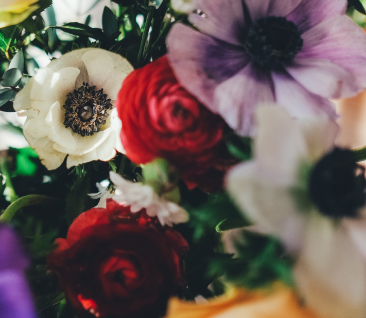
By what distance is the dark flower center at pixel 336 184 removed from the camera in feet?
0.55

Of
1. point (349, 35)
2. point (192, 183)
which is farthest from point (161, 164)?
point (349, 35)

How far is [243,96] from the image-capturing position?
0.22 meters

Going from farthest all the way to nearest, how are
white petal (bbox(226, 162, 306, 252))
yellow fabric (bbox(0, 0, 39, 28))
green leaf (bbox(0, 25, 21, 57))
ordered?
green leaf (bbox(0, 25, 21, 57)) < yellow fabric (bbox(0, 0, 39, 28)) < white petal (bbox(226, 162, 306, 252))

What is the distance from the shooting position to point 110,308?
23 cm

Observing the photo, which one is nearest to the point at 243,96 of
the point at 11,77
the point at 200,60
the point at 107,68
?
the point at 200,60

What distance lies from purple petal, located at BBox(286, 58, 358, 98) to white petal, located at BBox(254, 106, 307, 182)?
0.31 feet

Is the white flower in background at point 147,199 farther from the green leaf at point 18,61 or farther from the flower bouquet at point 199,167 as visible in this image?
the green leaf at point 18,61

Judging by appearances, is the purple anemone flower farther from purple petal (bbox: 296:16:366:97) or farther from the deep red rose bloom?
the deep red rose bloom

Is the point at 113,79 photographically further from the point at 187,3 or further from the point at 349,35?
the point at 349,35

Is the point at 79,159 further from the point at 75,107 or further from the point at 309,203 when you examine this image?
the point at 309,203

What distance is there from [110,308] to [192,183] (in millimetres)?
111

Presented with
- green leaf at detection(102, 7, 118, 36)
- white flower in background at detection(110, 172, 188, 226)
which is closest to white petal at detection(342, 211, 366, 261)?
white flower in background at detection(110, 172, 188, 226)

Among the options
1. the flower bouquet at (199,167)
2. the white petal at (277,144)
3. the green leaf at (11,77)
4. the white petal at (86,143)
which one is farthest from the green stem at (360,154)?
the green leaf at (11,77)

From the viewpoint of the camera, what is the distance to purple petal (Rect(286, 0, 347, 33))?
0.85ft
